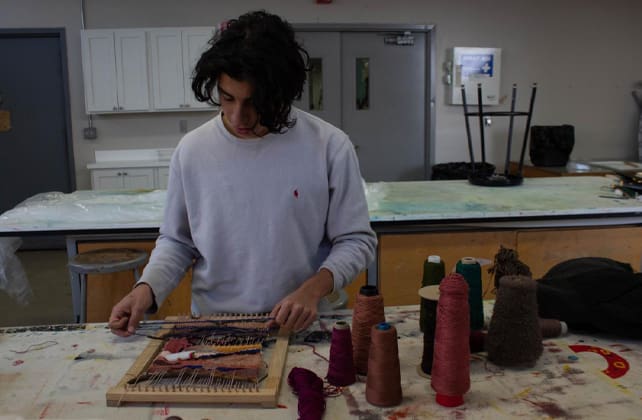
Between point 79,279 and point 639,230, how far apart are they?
242 centimetres

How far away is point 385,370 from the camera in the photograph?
42.4 inches

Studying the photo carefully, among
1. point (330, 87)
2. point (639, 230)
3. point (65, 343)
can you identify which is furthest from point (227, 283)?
point (330, 87)

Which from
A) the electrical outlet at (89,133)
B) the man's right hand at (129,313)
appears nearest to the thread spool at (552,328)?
the man's right hand at (129,313)

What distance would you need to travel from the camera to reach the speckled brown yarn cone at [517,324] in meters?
1.21

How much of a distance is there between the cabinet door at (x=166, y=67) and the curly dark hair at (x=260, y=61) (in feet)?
12.2

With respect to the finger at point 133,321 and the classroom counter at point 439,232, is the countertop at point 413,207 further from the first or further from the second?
the finger at point 133,321

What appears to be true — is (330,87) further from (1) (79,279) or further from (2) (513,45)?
(1) (79,279)

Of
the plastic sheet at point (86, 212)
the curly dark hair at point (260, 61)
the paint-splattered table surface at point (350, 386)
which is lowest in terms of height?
the paint-splattered table surface at point (350, 386)

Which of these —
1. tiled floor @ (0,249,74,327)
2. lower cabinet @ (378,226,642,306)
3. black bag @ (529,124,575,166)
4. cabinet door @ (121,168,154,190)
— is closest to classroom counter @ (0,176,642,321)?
lower cabinet @ (378,226,642,306)

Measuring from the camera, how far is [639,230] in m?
2.60

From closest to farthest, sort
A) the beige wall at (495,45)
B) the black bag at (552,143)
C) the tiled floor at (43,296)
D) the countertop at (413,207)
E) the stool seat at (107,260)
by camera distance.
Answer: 1. the stool seat at (107,260)
2. the countertop at (413,207)
3. the tiled floor at (43,296)
4. the beige wall at (495,45)
5. the black bag at (552,143)

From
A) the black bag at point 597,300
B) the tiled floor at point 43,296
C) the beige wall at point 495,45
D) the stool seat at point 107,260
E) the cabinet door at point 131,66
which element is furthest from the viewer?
the beige wall at point 495,45

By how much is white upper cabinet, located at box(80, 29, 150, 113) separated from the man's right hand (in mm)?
3868

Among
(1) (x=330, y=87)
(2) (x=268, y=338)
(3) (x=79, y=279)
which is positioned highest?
(1) (x=330, y=87)
